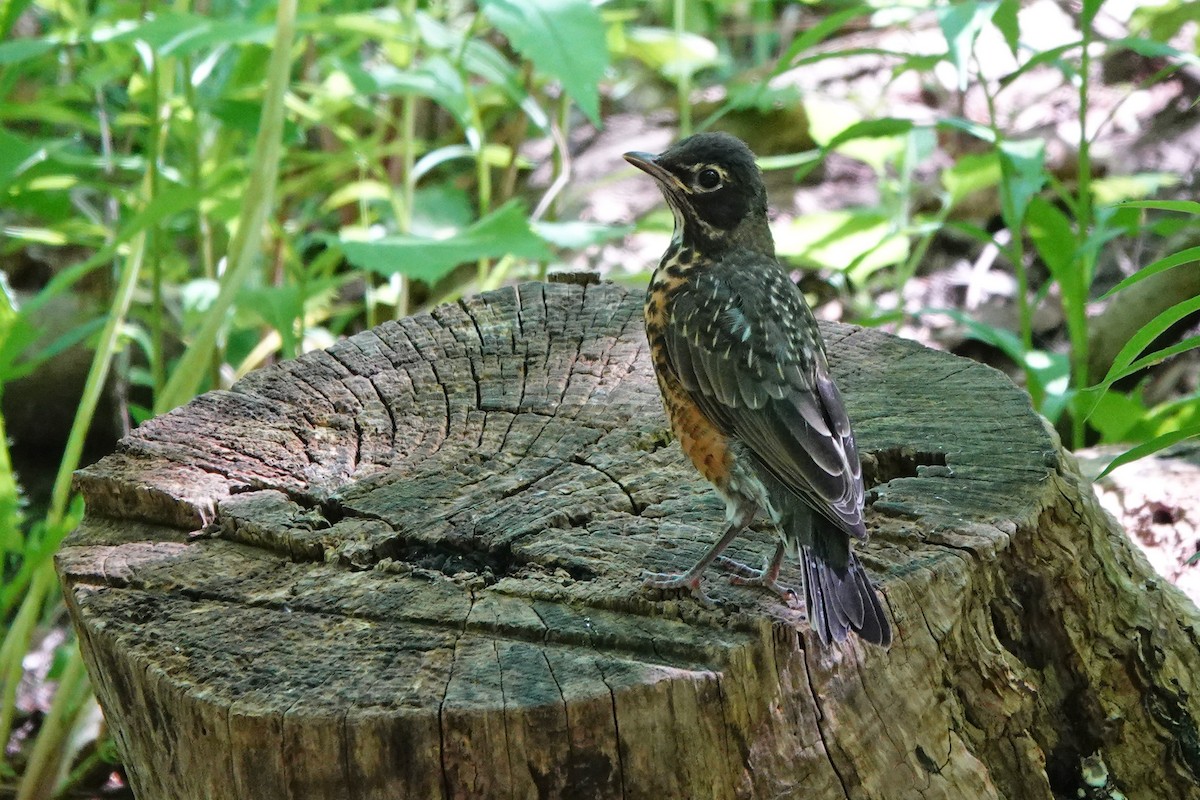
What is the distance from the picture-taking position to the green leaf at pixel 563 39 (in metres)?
3.37

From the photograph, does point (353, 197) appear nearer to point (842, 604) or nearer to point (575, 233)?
point (575, 233)

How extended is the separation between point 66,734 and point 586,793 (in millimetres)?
2367

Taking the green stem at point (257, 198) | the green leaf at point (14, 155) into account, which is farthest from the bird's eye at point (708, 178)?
the green leaf at point (14, 155)

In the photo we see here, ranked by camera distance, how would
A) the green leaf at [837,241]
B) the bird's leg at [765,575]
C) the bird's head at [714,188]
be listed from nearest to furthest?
the bird's leg at [765,575] → the bird's head at [714,188] → the green leaf at [837,241]

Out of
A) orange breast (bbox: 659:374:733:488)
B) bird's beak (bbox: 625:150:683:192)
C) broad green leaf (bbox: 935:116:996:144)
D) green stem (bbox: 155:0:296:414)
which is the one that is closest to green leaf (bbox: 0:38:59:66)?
green stem (bbox: 155:0:296:414)

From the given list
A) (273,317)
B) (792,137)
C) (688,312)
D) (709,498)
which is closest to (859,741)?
(709,498)

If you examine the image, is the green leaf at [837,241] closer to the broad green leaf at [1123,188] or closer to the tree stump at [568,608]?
the tree stump at [568,608]

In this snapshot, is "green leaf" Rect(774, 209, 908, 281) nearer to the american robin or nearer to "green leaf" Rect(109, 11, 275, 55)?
the american robin

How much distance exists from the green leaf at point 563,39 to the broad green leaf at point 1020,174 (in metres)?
1.32

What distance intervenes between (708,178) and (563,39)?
2.26ft

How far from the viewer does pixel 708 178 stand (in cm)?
310

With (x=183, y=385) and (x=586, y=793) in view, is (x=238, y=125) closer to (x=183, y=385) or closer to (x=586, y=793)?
(x=183, y=385)

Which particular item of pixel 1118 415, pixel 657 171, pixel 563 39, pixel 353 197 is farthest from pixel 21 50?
pixel 1118 415

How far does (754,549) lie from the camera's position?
2.70 m
